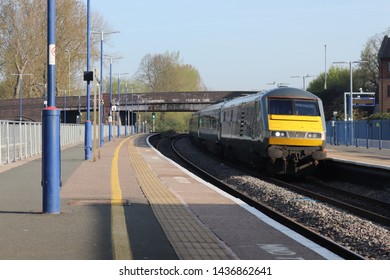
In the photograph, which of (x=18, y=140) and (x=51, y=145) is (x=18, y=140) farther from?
(x=51, y=145)

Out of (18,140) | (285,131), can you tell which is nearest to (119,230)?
(285,131)

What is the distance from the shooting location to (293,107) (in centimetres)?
2231

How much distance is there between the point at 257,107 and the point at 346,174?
3924 mm

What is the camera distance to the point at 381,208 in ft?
50.1

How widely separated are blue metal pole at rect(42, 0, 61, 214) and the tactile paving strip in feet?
5.67

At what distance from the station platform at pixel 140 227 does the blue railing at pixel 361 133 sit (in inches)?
1118

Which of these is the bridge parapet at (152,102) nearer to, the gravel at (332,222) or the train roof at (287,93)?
the train roof at (287,93)

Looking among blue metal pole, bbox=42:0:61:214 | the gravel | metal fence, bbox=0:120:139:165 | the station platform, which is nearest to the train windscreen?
the gravel

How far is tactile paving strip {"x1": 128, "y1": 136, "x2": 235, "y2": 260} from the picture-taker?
7.48 metres

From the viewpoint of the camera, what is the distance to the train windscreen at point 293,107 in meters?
22.2

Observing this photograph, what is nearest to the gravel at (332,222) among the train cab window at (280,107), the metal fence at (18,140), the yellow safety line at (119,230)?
the yellow safety line at (119,230)
